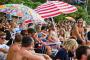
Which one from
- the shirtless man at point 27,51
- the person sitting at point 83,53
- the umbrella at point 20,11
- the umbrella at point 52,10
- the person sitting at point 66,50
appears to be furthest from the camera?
the umbrella at point 52,10

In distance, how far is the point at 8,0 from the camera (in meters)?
27.9

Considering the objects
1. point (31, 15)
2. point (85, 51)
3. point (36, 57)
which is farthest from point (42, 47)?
point (85, 51)

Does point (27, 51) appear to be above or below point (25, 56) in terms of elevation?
above

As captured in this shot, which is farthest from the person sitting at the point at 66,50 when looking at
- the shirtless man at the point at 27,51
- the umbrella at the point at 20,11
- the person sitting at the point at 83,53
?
the umbrella at the point at 20,11

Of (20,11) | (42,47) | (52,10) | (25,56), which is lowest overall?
(42,47)

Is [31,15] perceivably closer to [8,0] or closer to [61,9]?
[61,9]

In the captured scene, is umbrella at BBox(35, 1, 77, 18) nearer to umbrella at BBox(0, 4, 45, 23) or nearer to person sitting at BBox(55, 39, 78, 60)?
umbrella at BBox(0, 4, 45, 23)

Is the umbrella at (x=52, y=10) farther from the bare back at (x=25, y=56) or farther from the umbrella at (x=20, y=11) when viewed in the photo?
the bare back at (x=25, y=56)

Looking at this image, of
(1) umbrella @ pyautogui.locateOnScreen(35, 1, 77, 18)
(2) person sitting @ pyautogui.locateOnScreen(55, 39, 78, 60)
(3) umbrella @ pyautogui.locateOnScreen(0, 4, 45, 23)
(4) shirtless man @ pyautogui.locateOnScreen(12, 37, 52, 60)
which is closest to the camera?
(4) shirtless man @ pyautogui.locateOnScreen(12, 37, 52, 60)

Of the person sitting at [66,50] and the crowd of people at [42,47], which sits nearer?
the crowd of people at [42,47]

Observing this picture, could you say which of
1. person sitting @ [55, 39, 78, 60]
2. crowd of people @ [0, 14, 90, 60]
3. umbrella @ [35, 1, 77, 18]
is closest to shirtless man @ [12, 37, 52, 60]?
crowd of people @ [0, 14, 90, 60]

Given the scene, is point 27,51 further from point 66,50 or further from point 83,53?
point 83,53

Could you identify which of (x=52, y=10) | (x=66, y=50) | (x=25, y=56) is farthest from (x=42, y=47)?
(x=25, y=56)

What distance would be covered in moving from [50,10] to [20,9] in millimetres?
1166
